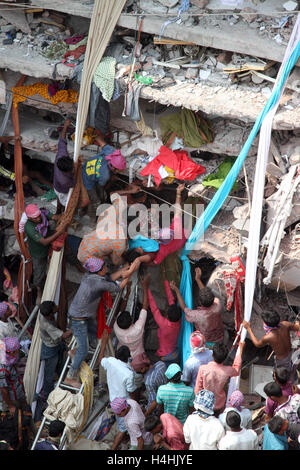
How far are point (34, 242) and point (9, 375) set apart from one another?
1935 millimetres

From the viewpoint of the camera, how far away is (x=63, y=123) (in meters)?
11.6

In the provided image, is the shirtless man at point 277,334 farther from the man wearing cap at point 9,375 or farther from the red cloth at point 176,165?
the man wearing cap at point 9,375

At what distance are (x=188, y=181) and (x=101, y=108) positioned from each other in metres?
A: 1.49

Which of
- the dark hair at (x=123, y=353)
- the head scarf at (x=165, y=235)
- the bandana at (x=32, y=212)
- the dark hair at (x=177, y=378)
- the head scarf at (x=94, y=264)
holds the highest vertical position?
the head scarf at (x=165, y=235)

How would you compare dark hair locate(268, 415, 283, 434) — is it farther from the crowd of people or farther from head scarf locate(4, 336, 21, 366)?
head scarf locate(4, 336, 21, 366)

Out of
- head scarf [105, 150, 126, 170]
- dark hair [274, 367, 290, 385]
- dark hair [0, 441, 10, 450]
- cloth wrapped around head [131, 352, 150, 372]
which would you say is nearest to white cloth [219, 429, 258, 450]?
dark hair [274, 367, 290, 385]

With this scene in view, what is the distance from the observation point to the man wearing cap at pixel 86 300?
357 inches

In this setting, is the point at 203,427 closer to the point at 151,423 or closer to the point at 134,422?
the point at 151,423

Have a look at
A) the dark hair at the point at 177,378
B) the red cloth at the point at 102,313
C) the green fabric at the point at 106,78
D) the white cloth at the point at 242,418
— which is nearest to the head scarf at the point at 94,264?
the red cloth at the point at 102,313

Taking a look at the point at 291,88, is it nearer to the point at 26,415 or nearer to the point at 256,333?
the point at 256,333

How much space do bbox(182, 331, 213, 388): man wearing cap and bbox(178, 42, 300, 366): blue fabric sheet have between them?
2.55 ft

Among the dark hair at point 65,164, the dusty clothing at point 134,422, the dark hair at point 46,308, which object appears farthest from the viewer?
the dark hair at point 65,164

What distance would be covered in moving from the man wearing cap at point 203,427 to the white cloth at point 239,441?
0.10m

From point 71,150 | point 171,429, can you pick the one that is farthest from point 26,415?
point 71,150
